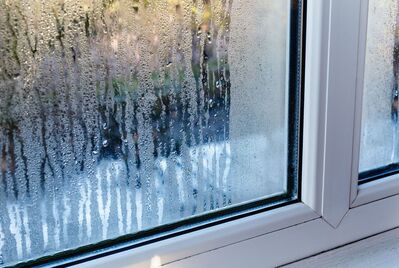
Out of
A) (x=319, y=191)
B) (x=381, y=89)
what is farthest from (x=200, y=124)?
(x=381, y=89)

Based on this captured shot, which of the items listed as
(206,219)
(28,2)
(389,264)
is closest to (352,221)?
(389,264)

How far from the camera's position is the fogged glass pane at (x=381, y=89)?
911 mm

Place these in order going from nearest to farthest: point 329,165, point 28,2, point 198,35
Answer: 1. point 28,2
2. point 198,35
3. point 329,165

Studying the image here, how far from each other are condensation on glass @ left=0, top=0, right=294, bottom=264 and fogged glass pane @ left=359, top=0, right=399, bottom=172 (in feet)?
0.60

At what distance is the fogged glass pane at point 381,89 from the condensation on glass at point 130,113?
183mm

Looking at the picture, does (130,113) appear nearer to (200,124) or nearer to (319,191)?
(200,124)

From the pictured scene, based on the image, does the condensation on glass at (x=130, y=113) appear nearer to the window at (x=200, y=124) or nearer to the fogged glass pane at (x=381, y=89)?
the window at (x=200, y=124)

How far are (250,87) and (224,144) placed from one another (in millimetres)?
107

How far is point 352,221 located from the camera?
0.94 metres

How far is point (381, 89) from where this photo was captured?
97 cm

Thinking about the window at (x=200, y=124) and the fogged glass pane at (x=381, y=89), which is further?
the fogged glass pane at (x=381, y=89)

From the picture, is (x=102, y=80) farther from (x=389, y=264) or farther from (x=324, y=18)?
(x=389, y=264)

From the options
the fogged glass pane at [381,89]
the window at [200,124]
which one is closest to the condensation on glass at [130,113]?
the window at [200,124]

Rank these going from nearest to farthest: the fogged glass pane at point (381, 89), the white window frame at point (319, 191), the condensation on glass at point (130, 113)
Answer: the condensation on glass at point (130, 113) < the white window frame at point (319, 191) < the fogged glass pane at point (381, 89)
